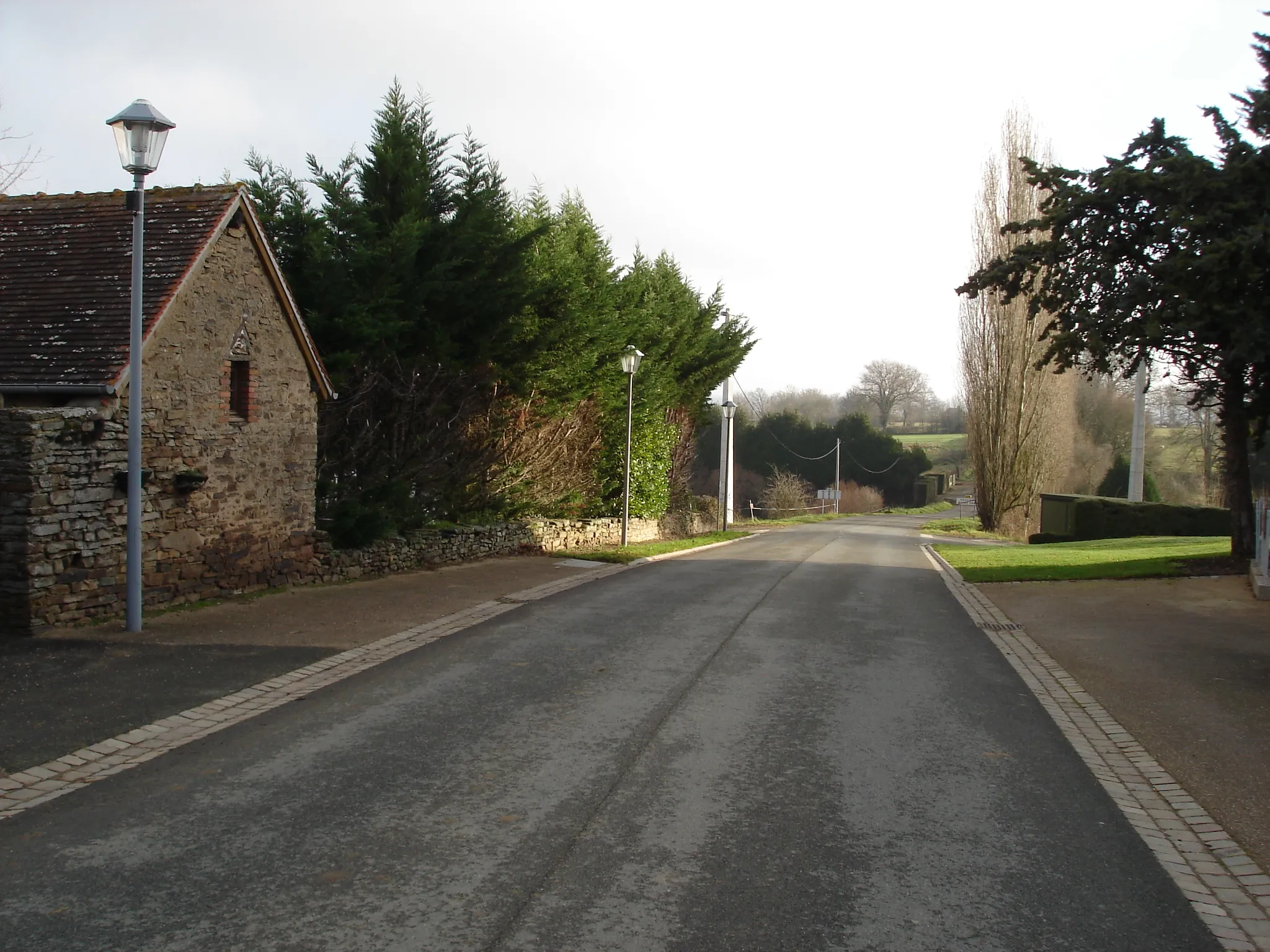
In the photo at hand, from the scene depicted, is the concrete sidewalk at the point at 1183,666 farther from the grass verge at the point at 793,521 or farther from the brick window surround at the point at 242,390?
the grass verge at the point at 793,521

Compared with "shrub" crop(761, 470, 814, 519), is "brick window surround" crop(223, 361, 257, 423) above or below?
above

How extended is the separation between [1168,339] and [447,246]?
41.3 ft

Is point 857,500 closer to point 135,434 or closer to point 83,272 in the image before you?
point 83,272

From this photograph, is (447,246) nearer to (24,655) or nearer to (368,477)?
(368,477)

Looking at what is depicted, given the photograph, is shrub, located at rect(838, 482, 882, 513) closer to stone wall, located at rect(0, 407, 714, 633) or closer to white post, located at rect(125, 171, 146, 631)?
stone wall, located at rect(0, 407, 714, 633)

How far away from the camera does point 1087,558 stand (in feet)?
75.1

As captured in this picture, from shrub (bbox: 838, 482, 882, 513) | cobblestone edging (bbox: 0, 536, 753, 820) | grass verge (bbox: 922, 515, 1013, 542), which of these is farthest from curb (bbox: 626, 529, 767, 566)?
shrub (bbox: 838, 482, 882, 513)

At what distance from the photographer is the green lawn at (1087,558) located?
1880cm

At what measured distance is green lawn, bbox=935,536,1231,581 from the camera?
18797 mm

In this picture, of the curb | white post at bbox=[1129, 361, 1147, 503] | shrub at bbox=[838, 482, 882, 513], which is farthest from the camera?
shrub at bbox=[838, 482, 882, 513]

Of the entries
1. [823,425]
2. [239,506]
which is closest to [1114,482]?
[823,425]

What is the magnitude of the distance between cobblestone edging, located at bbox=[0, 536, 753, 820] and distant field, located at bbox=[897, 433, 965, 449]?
88605 millimetres

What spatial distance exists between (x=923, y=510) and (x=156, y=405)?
73.2 meters

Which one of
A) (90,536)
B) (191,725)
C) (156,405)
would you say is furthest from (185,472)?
(191,725)
